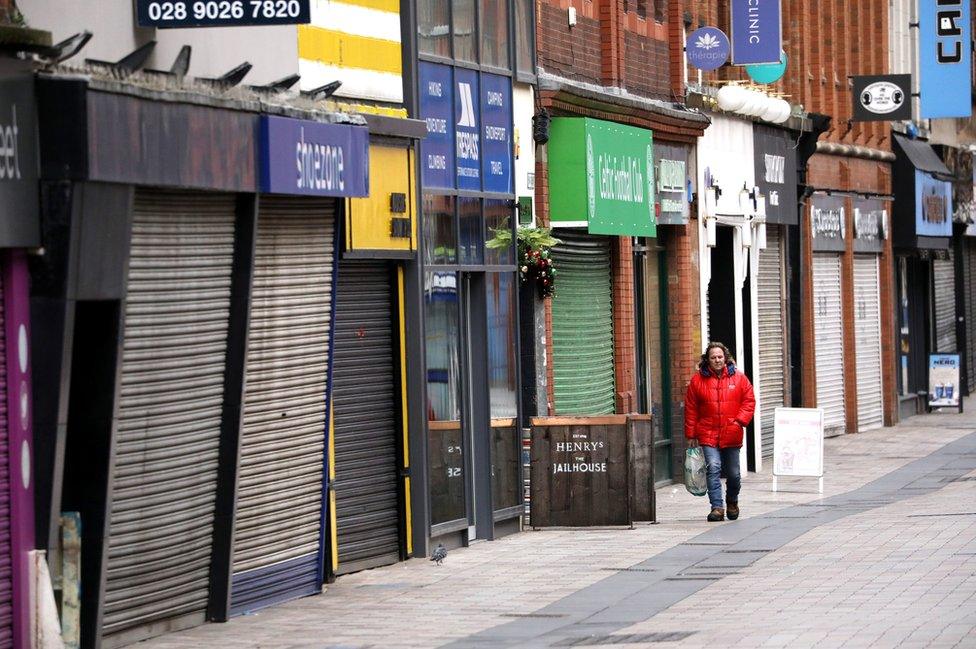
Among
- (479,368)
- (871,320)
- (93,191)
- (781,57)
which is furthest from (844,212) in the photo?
(93,191)

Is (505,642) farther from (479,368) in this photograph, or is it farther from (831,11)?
(831,11)

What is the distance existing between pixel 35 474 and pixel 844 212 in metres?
26.1

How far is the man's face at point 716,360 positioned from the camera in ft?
71.1

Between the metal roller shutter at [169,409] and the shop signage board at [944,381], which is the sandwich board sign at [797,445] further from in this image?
the shop signage board at [944,381]

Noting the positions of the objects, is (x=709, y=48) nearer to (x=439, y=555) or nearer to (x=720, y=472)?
(x=720, y=472)

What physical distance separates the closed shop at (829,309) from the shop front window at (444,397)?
628 inches

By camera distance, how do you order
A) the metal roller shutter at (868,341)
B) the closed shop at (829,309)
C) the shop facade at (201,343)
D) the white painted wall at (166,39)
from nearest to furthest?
the shop facade at (201,343) → the white painted wall at (166,39) → the closed shop at (829,309) → the metal roller shutter at (868,341)

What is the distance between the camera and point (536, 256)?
21047 mm

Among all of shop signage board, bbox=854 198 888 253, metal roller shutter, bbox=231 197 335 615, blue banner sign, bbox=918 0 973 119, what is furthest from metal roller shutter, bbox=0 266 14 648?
blue banner sign, bbox=918 0 973 119

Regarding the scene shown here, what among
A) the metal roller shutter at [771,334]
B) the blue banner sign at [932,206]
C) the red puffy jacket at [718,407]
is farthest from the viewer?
the blue banner sign at [932,206]

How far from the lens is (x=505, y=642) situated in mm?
13148

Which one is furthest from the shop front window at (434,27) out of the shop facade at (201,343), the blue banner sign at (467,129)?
the shop facade at (201,343)

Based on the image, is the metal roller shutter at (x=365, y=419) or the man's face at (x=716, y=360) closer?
the metal roller shutter at (x=365, y=419)

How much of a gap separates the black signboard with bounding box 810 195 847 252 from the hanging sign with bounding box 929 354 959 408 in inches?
180
